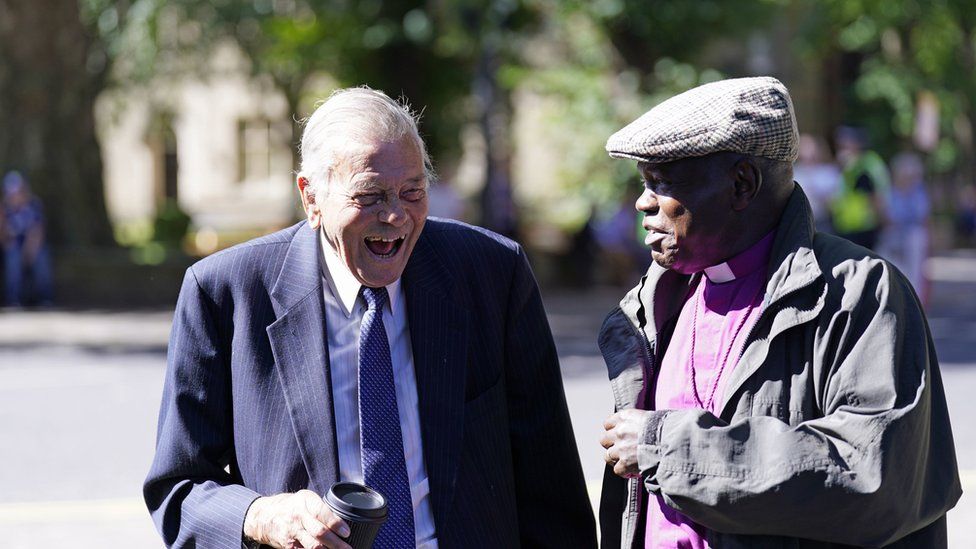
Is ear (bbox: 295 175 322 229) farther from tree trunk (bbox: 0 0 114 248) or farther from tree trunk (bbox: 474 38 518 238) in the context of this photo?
tree trunk (bbox: 0 0 114 248)

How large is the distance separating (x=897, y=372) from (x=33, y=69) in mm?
16925

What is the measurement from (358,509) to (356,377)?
14.3 inches

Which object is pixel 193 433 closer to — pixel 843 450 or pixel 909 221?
pixel 843 450

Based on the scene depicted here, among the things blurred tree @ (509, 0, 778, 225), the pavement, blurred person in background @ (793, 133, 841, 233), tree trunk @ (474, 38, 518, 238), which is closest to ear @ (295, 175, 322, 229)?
the pavement

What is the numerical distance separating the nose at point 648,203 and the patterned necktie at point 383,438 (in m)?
0.58

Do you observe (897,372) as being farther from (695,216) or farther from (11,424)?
(11,424)

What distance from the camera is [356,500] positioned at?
2412mm


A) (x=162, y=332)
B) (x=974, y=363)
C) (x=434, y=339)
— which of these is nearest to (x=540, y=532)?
(x=434, y=339)

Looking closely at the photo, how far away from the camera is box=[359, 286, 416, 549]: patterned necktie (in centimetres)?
261

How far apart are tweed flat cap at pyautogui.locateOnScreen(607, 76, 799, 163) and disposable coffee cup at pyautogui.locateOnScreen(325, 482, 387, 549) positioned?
818 mm

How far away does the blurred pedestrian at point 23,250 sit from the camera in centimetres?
1662

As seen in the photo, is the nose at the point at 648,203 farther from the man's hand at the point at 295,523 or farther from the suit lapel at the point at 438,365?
the man's hand at the point at 295,523

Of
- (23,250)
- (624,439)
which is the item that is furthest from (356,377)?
(23,250)

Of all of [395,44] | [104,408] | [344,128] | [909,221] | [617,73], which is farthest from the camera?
[395,44]
